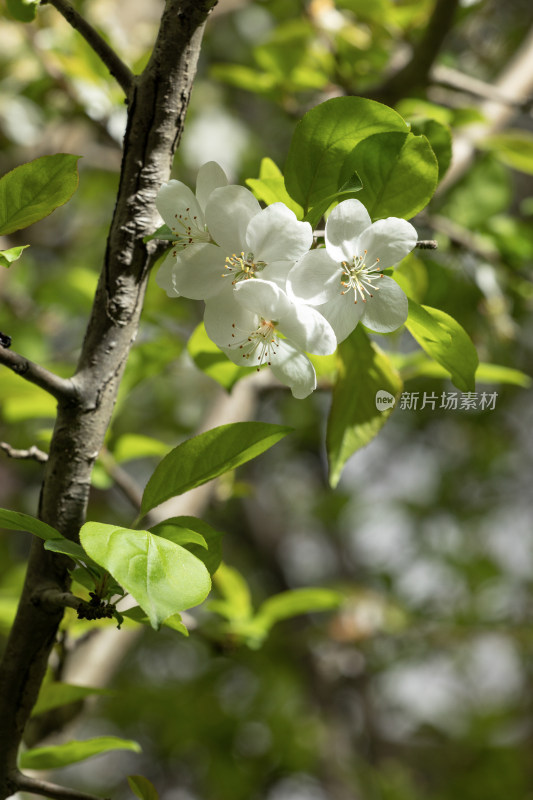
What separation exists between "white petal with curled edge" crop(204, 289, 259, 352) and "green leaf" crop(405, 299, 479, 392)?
0.07 m

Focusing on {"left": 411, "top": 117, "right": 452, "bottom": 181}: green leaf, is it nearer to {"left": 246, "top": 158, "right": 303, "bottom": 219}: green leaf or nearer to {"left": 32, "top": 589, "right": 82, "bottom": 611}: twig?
{"left": 246, "top": 158, "right": 303, "bottom": 219}: green leaf

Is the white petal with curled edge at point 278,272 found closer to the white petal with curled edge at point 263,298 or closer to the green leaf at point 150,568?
the white petal with curled edge at point 263,298

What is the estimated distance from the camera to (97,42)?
0.30 m

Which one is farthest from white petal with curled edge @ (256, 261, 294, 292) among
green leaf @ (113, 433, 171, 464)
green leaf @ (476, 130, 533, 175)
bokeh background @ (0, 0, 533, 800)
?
green leaf @ (476, 130, 533, 175)

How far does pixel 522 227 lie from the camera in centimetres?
77

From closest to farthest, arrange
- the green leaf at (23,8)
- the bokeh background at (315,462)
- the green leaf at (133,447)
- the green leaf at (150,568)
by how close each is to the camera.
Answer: the green leaf at (150,568) < the green leaf at (23,8) < the green leaf at (133,447) < the bokeh background at (315,462)

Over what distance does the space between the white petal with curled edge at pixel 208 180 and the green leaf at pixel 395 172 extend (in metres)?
0.06

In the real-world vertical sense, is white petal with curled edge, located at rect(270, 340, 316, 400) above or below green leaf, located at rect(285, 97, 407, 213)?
below

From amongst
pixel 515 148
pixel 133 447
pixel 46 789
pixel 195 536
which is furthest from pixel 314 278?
pixel 515 148

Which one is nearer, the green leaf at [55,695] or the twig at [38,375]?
the twig at [38,375]

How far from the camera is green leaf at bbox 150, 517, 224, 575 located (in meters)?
0.28

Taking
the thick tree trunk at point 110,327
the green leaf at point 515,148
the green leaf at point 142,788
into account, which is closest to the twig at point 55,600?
the thick tree trunk at point 110,327

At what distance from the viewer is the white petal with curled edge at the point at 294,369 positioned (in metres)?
0.30

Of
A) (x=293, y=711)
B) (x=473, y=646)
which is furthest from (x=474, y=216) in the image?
(x=293, y=711)
